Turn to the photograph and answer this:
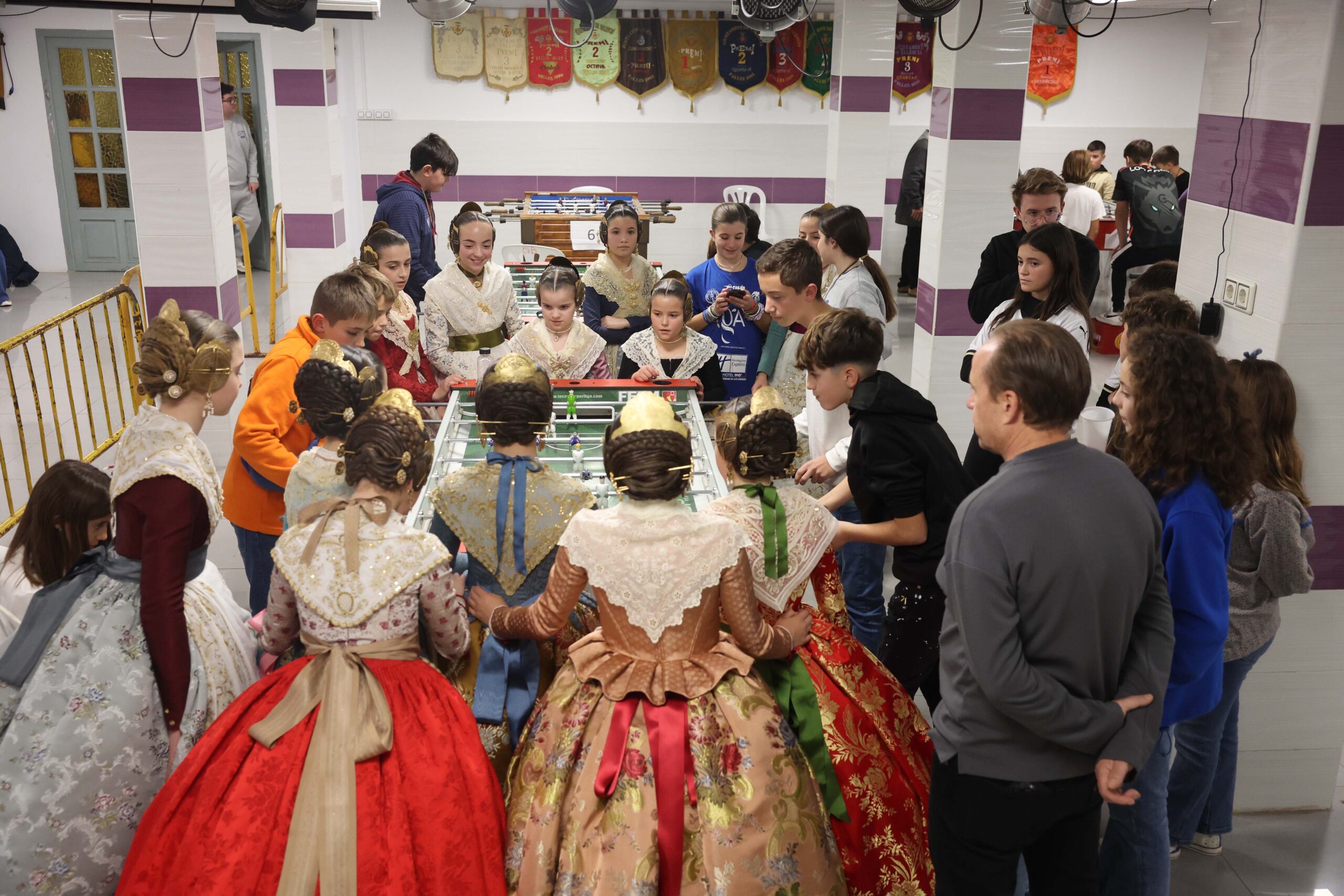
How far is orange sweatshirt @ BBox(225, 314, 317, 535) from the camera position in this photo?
3.49 meters

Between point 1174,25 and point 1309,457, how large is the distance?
393 inches

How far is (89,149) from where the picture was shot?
1146 centimetres

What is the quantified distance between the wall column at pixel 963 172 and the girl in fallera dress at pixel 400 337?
2598mm

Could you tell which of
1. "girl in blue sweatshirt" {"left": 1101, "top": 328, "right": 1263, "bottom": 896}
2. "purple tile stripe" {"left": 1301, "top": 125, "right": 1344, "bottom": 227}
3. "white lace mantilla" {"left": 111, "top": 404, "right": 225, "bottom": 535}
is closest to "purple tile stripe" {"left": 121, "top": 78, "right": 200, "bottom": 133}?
"white lace mantilla" {"left": 111, "top": 404, "right": 225, "bottom": 535}

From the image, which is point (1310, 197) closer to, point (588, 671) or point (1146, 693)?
point (1146, 693)

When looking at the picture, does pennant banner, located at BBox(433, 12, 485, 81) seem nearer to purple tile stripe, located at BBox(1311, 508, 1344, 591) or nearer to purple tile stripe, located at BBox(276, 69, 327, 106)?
purple tile stripe, located at BBox(276, 69, 327, 106)

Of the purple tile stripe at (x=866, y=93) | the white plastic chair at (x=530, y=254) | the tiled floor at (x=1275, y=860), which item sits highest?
the purple tile stripe at (x=866, y=93)

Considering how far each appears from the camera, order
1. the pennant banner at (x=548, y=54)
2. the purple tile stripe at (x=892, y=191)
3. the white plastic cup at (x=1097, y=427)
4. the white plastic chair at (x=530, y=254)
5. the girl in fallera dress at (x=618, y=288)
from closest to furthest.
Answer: the white plastic cup at (x=1097, y=427), the girl in fallera dress at (x=618, y=288), the white plastic chair at (x=530, y=254), the pennant banner at (x=548, y=54), the purple tile stripe at (x=892, y=191)

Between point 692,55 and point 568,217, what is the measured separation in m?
4.31

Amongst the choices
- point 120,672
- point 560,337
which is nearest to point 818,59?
point 560,337

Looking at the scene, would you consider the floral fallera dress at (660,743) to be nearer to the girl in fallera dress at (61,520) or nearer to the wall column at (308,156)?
the girl in fallera dress at (61,520)

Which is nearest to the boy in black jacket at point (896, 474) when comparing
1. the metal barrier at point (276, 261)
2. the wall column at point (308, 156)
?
the metal barrier at point (276, 261)

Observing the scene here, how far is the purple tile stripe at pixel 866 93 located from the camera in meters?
8.75

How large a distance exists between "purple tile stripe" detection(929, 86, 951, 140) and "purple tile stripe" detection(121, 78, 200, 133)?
3.59 metres
